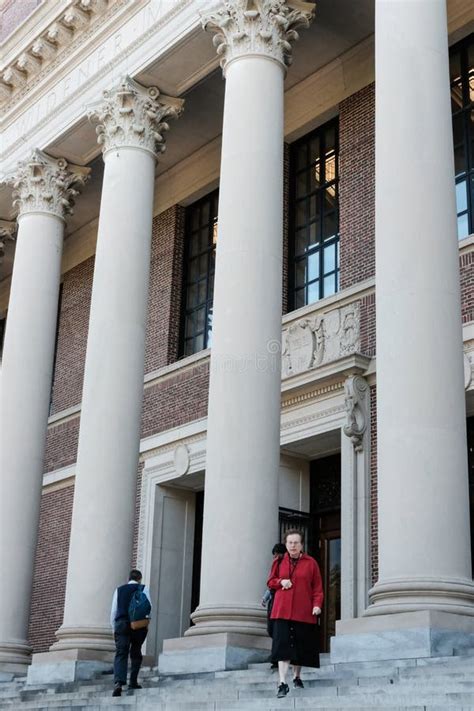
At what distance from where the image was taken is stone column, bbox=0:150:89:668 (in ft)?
63.7

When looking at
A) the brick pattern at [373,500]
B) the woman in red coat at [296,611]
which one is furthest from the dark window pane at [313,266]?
the woman in red coat at [296,611]

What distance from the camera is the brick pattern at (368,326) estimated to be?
17.9 meters

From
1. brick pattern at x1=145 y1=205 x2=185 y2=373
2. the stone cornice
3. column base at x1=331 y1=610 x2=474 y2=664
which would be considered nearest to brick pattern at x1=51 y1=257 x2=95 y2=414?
brick pattern at x1=145 y1=205 x2=185 y2=373

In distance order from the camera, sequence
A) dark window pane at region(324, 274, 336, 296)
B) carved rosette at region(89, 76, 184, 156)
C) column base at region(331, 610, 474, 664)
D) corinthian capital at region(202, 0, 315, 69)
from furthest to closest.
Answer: dark window pane at region(324, 274, 336, 296) < carved rosette at region(89, 76, 184, 156) < corinthian capital at region(202, 0, 315, 69) < column base at region(331, 610, 474, 664)

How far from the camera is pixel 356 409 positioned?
17703mm

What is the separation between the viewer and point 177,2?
18.5 metres

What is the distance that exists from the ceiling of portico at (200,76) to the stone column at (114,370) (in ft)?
2.14

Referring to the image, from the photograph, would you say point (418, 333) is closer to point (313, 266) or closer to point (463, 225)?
point (463, 225)

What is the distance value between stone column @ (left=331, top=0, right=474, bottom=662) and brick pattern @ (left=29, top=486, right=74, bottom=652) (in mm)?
13205

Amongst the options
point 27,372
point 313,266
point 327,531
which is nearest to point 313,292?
point 313,266

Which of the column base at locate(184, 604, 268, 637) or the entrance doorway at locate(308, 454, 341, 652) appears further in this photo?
the entrance doorway at locate(308, 454, 341, 652)

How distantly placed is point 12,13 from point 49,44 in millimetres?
3458

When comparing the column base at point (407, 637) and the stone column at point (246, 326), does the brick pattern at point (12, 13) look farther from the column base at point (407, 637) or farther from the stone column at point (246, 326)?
the column base at point (407, 637)

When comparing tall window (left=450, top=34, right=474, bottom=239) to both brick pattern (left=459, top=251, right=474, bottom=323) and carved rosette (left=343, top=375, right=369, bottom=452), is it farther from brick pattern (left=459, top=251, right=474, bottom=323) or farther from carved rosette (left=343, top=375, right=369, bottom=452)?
carved rosette (left=343, top=375, right=369, bottom=452)
